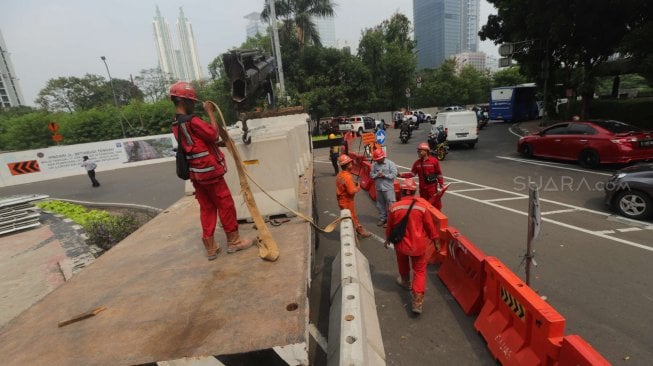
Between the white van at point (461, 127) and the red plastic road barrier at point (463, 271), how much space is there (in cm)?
1195

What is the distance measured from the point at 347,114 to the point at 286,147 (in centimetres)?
3322

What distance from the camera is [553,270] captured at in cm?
452

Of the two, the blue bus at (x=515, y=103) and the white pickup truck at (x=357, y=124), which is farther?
the white pickup truck at (x=357, y=124)

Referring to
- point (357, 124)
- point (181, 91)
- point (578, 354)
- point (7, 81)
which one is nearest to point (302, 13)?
point (357, 124)

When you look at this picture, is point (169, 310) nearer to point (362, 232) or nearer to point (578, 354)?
point (578, 354)

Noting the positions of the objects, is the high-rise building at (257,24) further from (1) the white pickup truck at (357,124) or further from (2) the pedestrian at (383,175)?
(2) the pedestrian at (383,175)

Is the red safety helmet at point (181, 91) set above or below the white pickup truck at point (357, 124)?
above

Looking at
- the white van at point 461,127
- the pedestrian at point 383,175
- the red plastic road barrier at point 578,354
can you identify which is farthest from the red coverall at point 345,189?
the white van at point 461,127

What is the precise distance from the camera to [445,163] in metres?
13.2

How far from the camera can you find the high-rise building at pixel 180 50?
97881 mm

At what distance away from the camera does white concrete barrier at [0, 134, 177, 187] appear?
20297 mm

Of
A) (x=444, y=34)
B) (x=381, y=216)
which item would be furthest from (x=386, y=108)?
(x=444, y=34)

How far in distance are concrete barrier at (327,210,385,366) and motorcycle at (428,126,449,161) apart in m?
10.9

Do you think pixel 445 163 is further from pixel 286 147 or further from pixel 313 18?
pixel 313 18
